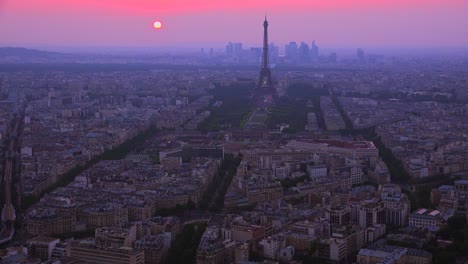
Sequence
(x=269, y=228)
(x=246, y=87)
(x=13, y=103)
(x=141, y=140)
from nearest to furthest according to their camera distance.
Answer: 1. (x=269, y=228)
2. (x=141, y=140)
3. (x=13, y=103)
4. (x=246, y=87)

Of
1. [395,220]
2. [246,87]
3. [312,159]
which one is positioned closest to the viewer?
[395,220]

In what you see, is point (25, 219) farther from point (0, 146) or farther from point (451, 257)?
point (0, 146)

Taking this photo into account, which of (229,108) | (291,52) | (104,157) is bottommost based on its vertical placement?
(229,108)

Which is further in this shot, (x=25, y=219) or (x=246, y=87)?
(x=246, y=87)

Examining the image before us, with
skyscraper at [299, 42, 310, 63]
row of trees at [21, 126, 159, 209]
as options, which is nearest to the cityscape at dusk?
row of trees at [21, 126, 159, 209]

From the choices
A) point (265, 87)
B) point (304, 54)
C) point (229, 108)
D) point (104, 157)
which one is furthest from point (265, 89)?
point (304, 54)

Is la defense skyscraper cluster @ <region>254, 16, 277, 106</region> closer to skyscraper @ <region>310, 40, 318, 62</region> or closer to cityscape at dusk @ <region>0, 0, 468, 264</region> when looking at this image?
cityscape at dusk @ <region>0, 0, 468, 264</region>

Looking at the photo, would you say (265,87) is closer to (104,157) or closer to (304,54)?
(104,157)

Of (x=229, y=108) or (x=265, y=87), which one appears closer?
(x=229, y=108)

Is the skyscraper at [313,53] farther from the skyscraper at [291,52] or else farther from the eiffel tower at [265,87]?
the eiffel tower at [265,87]

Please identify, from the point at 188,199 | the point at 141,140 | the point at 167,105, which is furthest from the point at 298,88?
the point at 188,199

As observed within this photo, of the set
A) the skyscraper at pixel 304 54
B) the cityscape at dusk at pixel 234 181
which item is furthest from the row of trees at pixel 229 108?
the skyscraper at pixel 304 54
